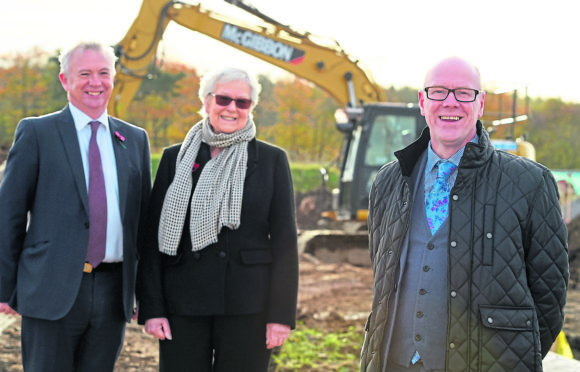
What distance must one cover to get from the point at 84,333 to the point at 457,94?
191 cm

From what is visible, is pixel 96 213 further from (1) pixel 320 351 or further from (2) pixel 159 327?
(1) pixel 320 351

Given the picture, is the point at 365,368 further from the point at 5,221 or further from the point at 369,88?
the point at 369,88

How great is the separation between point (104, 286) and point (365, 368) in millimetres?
1222

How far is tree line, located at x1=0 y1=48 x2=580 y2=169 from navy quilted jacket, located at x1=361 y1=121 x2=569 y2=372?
100.0 ft

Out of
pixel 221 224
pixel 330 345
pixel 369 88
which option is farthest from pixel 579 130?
pixel 221 224

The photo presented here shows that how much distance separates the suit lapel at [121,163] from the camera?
3.27 meters

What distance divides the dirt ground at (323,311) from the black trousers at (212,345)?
2.56 meters

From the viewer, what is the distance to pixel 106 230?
Answer: 3.19 metres

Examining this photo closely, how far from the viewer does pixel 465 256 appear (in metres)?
2.49

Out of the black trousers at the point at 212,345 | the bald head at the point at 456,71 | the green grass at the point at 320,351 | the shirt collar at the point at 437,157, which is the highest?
the bald head at the point at 456,71

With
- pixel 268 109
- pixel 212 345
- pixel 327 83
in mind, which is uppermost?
pixel 268 109

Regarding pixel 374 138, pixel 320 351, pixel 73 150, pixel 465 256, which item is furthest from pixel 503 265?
pixel 374 138

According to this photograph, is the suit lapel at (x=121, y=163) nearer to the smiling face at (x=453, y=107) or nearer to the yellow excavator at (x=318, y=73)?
the smiling face at (x=453, y=107)

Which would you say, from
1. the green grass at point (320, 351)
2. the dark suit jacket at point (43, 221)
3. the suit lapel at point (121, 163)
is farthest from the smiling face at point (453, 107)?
the green grass at point (320, 351)
